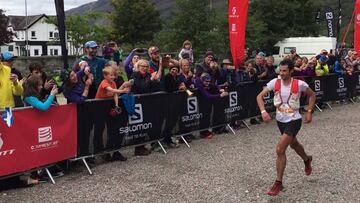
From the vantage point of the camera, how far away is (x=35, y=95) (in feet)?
23.9

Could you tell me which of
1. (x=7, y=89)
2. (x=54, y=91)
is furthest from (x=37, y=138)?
(x=7, y=89)

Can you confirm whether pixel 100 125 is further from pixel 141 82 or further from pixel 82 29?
pixel 82 29

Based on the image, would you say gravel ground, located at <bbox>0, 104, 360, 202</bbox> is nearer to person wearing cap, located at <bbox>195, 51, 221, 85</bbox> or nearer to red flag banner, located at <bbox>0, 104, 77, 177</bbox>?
red flag banner, located at <bbox>0, 104, 77, 177</bbox>

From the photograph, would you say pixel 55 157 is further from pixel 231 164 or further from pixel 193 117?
pixel 193 117

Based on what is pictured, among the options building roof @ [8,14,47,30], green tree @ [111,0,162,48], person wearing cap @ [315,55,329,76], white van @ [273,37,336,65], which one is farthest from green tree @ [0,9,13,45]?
person wearing cap @ [315,55,329,76]

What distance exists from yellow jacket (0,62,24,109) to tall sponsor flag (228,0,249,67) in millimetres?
7353

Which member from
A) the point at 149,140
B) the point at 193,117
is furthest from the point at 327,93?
the point at 149,140

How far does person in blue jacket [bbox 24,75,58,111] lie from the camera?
7.16m

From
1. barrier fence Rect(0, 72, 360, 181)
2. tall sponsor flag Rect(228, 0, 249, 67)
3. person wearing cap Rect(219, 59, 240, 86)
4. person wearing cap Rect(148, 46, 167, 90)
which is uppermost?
tall sponsor flag Rect(228, 0, 249, 67)

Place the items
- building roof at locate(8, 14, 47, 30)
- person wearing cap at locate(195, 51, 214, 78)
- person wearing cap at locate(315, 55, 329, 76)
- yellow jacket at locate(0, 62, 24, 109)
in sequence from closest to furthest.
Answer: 1. yellow jacket at locate(0, 62, 24, 109)
2. person wearing cap at locate(195, 51, 214, 78)
3. person wearing cap at locate(315, 55, 329, 76)
4. building roof at locate(8, 14, 47, 30)

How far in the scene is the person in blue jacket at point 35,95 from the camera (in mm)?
7156

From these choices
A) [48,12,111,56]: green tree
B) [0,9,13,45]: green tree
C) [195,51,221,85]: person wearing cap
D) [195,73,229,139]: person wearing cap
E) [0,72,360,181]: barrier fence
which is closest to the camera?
[0,72,360,181]: barrier fence

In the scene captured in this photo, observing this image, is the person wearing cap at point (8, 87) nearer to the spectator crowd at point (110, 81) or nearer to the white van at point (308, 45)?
the spectator crowd at point (110, 81)

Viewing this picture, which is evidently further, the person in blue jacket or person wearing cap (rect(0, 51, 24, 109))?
person wearing cap (rect(0, 51, 24, 109))
